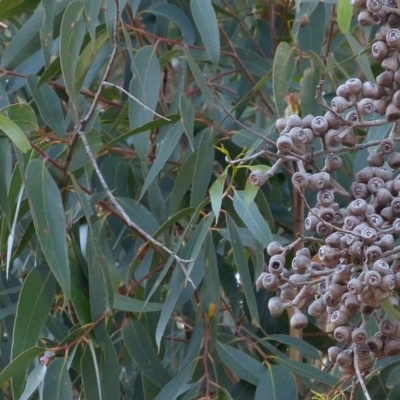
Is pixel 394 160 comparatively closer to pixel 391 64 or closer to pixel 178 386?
pixel 391 64

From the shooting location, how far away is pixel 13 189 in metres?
1.31

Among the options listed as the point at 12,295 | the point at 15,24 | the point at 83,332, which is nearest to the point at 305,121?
the point at 83,332

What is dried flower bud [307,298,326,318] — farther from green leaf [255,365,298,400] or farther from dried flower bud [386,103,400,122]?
green leaf [255,365,298,400]

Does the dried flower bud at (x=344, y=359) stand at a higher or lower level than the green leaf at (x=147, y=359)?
higher

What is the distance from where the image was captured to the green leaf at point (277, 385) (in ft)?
4.02

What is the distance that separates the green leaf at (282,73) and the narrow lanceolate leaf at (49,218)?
1.06ft

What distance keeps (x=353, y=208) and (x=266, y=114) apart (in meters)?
0.88

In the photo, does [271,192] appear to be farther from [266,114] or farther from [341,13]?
[341,13]

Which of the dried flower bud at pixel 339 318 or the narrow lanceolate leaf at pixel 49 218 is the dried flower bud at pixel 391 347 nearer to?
the dried flower bud at pixel 339 318

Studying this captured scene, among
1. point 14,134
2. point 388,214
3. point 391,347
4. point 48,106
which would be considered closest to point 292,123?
point 388,214

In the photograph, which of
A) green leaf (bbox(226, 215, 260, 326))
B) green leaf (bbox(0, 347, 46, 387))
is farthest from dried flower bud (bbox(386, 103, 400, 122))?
green leaf (bbox(0, 347, 46, 387))

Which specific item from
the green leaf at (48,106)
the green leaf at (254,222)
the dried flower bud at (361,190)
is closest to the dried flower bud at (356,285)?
the dried flower bud at (361,190)

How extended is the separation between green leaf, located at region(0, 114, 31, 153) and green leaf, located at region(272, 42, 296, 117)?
351 mm

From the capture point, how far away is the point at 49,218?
3.95 ft
